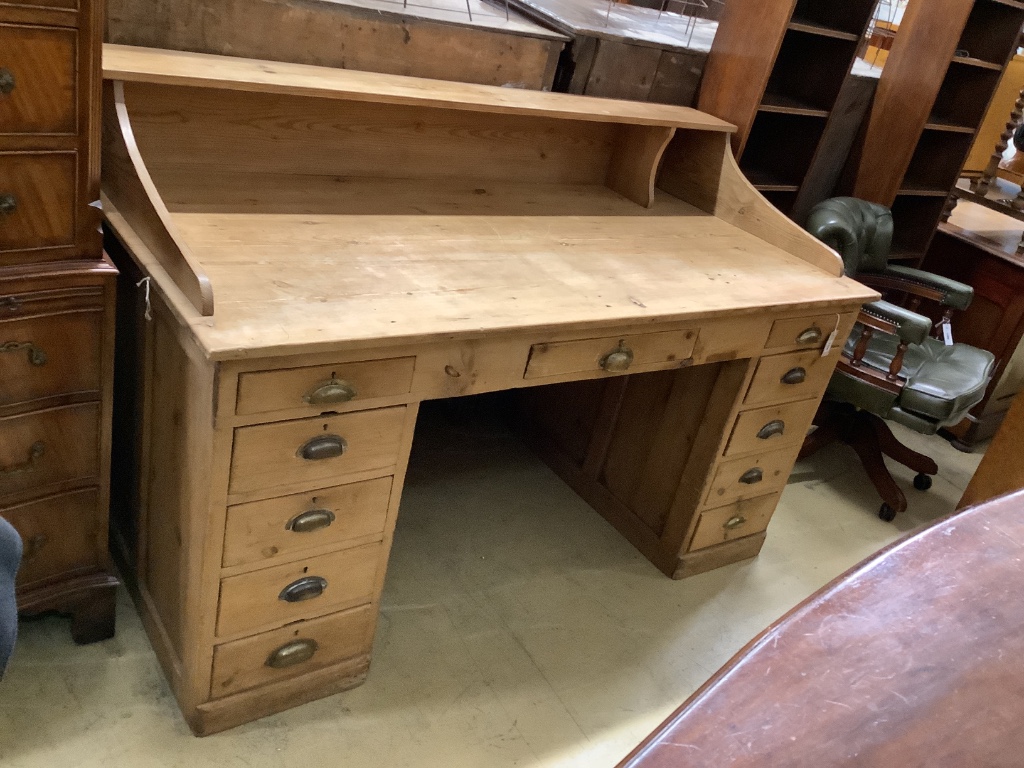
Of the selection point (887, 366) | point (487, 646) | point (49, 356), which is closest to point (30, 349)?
point (49, 356)

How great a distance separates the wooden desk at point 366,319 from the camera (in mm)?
1459

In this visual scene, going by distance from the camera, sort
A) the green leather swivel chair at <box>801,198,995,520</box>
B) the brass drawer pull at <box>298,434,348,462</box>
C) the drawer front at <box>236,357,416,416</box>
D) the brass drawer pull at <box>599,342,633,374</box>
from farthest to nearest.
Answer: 1. the green leather swivel chair at <box>801,198,995,520</box>
2. the brass drawer pull at <box>599,342,633,374</box>
3. the brass drawer pull at <box>298,434,348,462</box>
4. the drawer front at <box>236,357,416,416</box>

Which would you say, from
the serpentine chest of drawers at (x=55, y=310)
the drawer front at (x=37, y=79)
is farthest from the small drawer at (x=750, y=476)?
the drawer front at (x=37, y=79)

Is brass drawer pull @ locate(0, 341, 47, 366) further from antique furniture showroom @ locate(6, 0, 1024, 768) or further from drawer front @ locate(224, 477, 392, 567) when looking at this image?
drawer front @ locate(224, 477, 392, 567)

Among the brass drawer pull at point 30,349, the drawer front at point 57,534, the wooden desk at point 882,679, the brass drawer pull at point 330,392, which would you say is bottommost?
the drawer front at point 57,534

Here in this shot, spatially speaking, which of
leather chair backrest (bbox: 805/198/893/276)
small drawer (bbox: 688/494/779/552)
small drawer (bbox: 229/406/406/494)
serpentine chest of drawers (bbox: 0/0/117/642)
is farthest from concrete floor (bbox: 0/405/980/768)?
leather chair backrest (bbox: 805/198/893/276)

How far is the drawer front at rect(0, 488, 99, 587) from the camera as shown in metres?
1.62

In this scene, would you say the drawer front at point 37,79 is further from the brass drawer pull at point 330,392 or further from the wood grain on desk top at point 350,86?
the brass drawer pull at point 330,392

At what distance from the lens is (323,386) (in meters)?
1.44

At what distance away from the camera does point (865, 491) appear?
3129 millimetres

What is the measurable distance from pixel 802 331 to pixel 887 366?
88cm

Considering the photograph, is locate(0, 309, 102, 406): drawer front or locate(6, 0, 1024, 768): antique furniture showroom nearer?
locate(6, 0, 1024, 768): antique furniture showroom

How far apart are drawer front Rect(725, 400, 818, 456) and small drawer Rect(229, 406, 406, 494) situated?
40.8 inches

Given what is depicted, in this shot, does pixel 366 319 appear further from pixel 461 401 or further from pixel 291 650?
pixel 461 401
